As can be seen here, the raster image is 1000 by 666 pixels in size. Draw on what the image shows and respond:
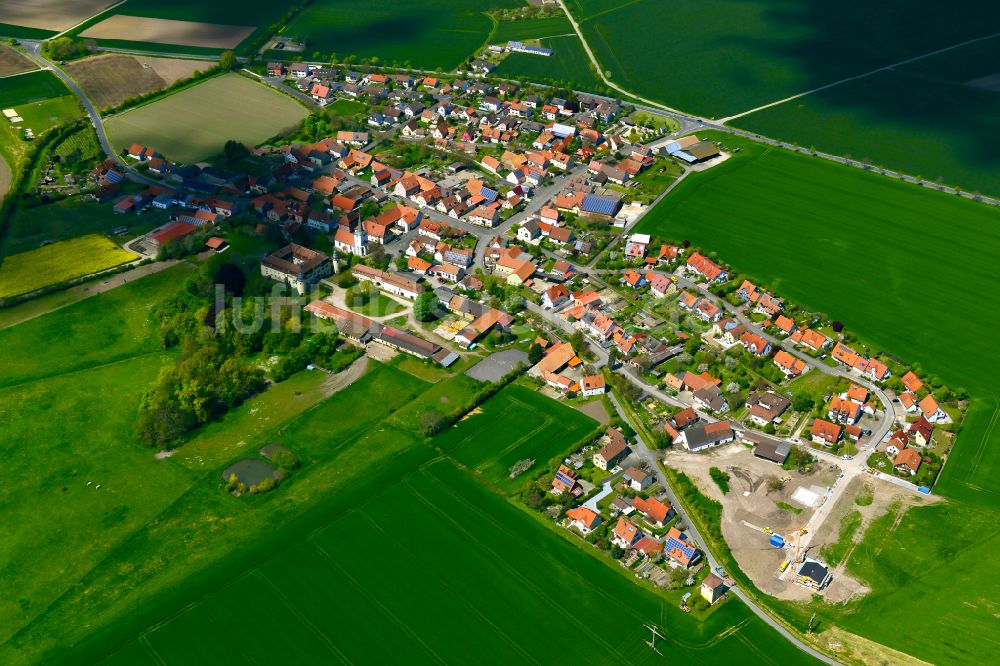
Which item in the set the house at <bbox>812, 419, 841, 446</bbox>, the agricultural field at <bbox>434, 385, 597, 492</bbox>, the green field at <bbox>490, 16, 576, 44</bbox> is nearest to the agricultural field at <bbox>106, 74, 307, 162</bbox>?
the green field at <bbox>490, 16, 576, 44</bbox>

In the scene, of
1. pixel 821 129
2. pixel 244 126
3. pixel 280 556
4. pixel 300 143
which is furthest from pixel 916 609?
pixel 244 126

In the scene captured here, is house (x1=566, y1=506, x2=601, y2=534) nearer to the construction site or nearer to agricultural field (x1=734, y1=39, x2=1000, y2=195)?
the construction site

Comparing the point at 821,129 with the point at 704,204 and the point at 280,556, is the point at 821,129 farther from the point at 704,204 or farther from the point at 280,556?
the point at 280,556

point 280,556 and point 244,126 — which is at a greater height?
point 244,126

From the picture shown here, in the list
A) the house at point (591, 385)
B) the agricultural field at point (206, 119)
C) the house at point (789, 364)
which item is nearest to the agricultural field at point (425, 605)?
the house at point (591, 385)

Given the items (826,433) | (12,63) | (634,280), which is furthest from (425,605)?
(12,63)

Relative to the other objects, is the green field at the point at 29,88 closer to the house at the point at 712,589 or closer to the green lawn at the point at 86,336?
the green lawn at the point at 86,336
